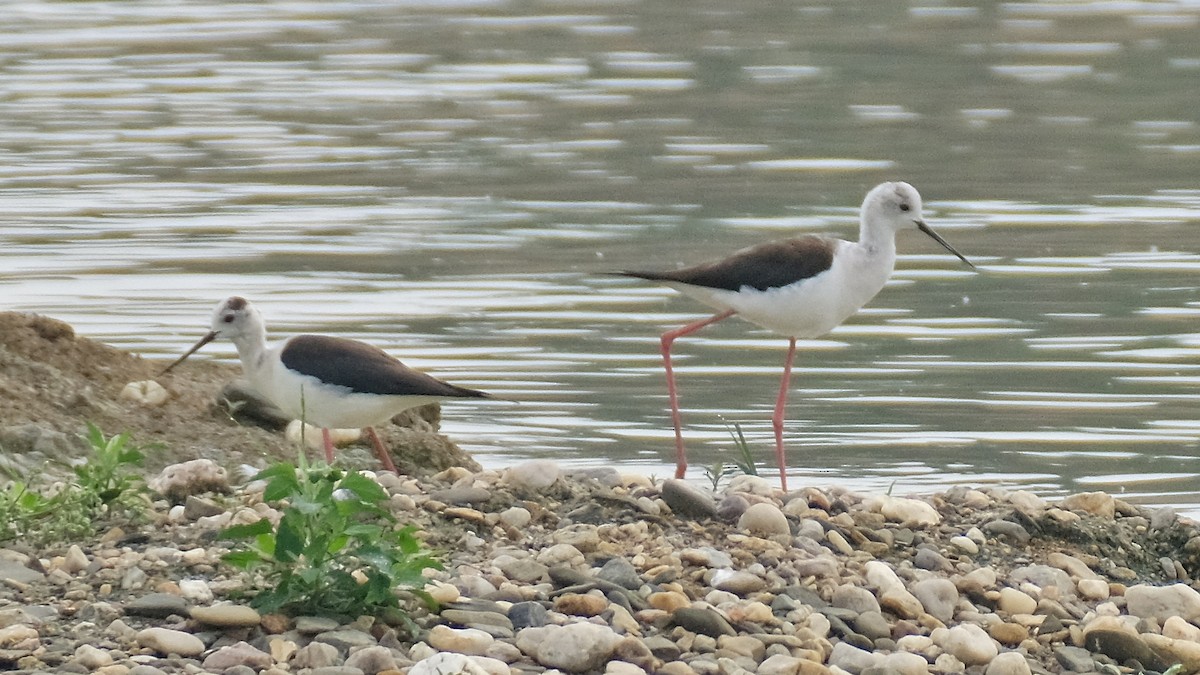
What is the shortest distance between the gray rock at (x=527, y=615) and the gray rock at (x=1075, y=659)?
1549 millimetres

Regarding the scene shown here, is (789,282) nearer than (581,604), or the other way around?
(581,604)

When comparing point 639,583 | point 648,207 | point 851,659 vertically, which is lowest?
point 648,207

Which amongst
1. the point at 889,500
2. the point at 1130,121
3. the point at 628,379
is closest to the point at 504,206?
the point at 628,379

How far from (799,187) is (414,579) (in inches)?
457

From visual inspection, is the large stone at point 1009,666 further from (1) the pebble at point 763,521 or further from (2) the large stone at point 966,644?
(1) the pebble at point 763,521

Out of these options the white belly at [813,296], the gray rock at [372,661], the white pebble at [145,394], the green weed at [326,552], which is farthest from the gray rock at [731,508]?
the white pebble at [145,394]

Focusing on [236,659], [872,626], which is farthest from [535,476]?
[236,659]

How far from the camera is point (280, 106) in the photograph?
69.0 ft

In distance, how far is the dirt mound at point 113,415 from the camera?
7.79 m

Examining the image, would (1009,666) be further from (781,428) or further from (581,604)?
(781,428)

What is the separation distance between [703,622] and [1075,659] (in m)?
1.13

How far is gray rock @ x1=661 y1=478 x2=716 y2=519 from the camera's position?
22.5ft

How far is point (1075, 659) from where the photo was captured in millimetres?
6023

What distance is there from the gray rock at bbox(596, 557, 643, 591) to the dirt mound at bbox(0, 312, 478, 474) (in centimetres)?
230
